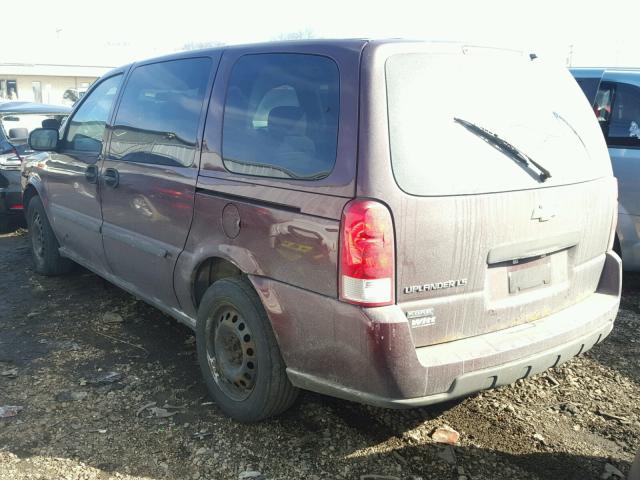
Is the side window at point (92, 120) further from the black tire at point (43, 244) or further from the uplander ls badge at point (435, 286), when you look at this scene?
the uplander ls badge at point (435, 286)

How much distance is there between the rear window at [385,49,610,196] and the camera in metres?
2.59

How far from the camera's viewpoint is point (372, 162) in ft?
8.30

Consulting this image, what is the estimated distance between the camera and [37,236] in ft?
19.6

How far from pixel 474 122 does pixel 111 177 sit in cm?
266

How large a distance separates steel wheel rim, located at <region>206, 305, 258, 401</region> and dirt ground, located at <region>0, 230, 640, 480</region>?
7.9 inches

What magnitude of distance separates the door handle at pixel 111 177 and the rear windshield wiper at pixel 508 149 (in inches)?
99.3

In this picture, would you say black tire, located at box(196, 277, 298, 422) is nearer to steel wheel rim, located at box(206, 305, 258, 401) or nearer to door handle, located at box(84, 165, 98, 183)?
steel wheel rim, located at box(206, 305, 258, 401)

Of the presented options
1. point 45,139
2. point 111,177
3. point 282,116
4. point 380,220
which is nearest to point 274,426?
point 380,220

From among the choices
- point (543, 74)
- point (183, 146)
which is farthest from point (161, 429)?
point (543, 74)

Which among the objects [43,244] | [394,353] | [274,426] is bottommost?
[274,426]

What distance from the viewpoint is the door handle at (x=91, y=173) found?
452 centimetres

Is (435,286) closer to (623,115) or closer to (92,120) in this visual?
(92,120)

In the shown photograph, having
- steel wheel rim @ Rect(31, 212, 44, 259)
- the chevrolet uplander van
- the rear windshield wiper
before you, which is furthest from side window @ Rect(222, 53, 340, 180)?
steel wheel rim @ Rect(31, 212, 44, 259)

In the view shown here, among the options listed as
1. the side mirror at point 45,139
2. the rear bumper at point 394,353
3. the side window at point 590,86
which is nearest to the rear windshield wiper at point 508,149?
the rear bumper at point 394,353
